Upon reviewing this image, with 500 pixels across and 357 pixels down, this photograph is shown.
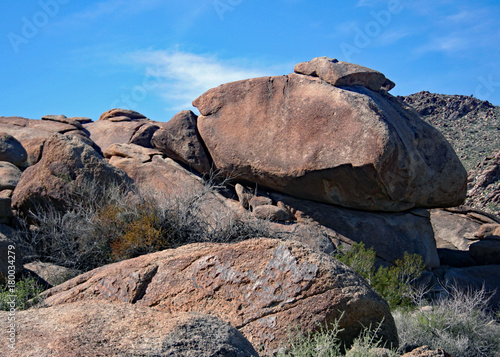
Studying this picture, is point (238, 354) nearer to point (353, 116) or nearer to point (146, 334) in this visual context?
→ point (146, 334)

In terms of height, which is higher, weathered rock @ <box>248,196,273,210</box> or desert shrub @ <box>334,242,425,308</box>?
weathered rock @ <box>248,196,273,210</box>

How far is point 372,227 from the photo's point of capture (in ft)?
37.2

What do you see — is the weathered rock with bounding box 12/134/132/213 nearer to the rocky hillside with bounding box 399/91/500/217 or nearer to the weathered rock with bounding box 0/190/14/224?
the weathered rock with bounding box 0/190/14/224

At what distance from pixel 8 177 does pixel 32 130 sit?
6.08 meters

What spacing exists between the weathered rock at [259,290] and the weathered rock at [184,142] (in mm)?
7492

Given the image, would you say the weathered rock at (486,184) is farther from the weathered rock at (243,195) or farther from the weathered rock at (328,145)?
the weathered rock at (243,195)

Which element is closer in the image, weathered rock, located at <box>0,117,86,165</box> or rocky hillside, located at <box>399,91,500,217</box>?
weathered rock, located at <box>0,117,86,165</box>

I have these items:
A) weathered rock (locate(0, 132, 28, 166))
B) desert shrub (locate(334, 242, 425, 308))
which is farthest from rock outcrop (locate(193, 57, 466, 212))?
weathered rock (locate(0, 132, 28, 166))

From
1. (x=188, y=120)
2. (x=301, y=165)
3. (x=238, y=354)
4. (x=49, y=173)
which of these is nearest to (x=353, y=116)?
(x=301, y=165)

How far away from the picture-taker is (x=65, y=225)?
7707mm

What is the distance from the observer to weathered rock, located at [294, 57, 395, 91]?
1173 cm

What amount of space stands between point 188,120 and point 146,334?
1008 centimetres

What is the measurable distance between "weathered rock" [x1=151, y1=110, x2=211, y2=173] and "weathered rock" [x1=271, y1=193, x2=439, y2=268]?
210 centimetres


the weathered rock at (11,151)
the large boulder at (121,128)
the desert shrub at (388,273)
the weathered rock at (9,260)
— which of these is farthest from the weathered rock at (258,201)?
the weathered rock at (11,151)
